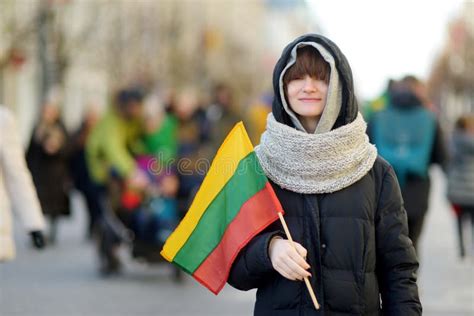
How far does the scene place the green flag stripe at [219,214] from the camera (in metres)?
3.96

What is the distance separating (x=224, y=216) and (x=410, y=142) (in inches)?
A: 202

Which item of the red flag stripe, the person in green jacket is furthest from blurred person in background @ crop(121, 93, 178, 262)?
the red flag stripe

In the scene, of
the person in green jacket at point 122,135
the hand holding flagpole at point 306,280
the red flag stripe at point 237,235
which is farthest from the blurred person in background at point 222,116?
the hand holding flagpole at point 306,280

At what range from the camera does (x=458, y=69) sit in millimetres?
85125

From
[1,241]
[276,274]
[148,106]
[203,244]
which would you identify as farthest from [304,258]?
[148,106]

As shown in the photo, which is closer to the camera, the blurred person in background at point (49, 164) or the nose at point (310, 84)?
the nose at point (310, 84)

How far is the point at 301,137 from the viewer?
3762mm

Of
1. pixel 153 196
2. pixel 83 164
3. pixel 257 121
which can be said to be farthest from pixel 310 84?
pixel 83 164

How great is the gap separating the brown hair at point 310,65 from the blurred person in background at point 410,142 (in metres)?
5.09

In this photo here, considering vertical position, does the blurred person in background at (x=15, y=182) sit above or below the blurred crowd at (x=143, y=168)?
above

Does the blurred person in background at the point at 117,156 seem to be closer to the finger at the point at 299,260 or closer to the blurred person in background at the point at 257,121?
the blurred person in background at the point at 257,121

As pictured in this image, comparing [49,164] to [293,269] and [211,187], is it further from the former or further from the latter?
[293,269]

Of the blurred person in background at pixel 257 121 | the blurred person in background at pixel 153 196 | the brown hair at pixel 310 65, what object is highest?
the brown hair at pixel 310 65

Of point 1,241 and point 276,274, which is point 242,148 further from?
point 1,241
